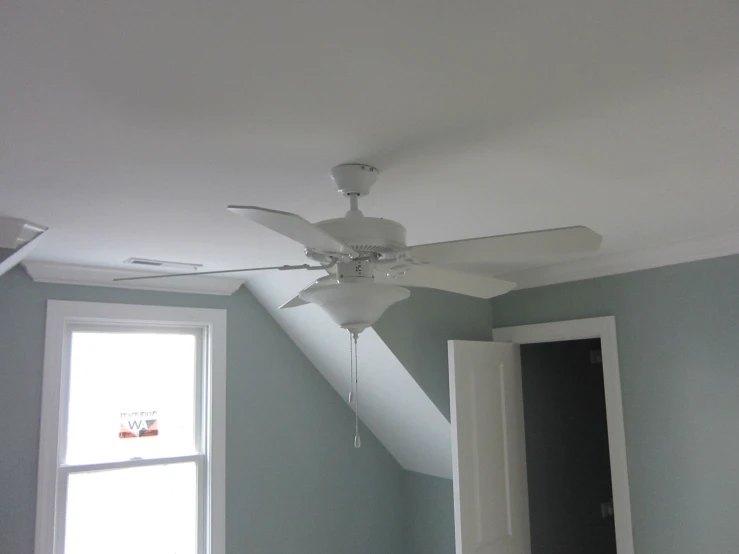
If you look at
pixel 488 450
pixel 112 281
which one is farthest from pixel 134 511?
pixel 488 450

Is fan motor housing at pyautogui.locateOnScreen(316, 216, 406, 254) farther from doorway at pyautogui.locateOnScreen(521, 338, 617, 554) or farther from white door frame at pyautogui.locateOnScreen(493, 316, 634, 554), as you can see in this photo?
doorway at pyautogui.locateOnScreen(521, 338, 617, 554)

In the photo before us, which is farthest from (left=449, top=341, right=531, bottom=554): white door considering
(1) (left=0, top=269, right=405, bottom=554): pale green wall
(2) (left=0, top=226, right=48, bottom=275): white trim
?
(2) (left=0, top=226, right=48, bottom=275): white trim

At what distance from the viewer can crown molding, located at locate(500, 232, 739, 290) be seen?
253 cm

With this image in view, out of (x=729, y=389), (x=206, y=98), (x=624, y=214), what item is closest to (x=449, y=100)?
(x=206, y=98)

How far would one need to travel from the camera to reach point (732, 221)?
228 cm

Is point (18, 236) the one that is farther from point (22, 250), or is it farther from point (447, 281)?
point (447, 281)

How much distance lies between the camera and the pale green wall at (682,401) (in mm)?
2486

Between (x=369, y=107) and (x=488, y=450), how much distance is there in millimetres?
2204

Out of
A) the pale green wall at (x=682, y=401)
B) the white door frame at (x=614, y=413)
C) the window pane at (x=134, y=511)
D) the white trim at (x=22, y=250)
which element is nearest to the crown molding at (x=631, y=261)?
the pale green wall at (x=682, y=401)

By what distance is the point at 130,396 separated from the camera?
3039 millimetres

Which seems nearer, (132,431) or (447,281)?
(447,281)

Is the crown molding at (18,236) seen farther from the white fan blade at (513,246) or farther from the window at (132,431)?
the white fan blade at (513,246)

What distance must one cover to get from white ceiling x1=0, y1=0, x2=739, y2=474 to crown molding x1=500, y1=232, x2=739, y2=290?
50 centimetres

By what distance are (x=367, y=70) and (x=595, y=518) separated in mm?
3694
